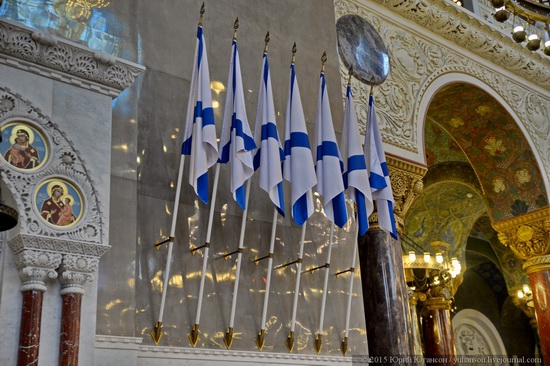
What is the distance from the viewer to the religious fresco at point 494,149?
10.1 metres

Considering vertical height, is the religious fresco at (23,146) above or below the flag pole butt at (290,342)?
above

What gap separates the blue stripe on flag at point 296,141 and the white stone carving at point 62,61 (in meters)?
1.52

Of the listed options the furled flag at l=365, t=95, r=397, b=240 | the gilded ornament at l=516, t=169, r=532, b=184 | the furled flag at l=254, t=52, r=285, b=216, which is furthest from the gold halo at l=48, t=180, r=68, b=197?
the gilded ornament at l=516, t=169, r=532, b=184

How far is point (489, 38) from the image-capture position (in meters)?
9.90

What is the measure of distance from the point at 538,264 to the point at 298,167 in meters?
5.62

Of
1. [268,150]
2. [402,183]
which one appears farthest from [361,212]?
[402,183]

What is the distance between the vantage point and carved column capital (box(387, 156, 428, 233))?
809cm

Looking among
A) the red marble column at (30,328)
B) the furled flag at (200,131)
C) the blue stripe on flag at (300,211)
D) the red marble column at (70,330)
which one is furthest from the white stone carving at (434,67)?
the red marble column at (30,328)

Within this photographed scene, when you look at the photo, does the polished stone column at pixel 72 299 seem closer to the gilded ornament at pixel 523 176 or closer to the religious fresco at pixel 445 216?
the gilded ornament at pixel 523 176

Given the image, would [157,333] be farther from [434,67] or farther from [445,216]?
[445,216]

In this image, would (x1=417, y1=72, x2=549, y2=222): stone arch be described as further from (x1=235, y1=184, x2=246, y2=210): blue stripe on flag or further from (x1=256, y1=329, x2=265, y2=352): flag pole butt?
(x1=256, y1=329, x2=265, y2=352): flag pole butt

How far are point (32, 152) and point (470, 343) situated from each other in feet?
43.1

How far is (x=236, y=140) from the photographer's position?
18.9 feet

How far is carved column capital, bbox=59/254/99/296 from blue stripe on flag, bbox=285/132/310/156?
2255mm
